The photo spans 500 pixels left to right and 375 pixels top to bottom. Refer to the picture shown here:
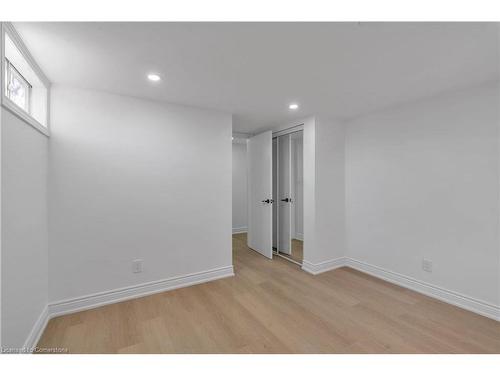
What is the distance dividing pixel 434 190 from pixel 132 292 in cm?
352

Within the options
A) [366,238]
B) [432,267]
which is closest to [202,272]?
[366,238]

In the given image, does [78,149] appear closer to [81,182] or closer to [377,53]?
[81,182]

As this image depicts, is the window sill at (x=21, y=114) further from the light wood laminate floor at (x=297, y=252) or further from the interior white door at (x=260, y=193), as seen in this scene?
the light wood laminate floor at (x=297, y=252)

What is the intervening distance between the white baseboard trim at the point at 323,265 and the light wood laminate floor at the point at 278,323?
36 centimetres

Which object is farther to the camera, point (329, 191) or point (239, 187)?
point (239, 187)

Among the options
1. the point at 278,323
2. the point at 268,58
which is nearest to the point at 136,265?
the point at 278,323

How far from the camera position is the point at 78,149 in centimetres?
221

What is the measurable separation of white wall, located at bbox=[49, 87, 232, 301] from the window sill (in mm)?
207

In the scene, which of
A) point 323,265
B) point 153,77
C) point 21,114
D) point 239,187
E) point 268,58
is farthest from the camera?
point 239,187

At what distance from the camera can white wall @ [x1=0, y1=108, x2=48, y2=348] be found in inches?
53.8

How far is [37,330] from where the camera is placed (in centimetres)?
178

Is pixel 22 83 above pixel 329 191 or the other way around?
above

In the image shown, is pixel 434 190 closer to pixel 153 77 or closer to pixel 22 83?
pixel 153 77

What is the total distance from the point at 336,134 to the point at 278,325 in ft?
8.69
